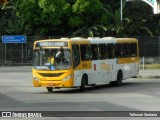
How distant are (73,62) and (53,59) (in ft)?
2.96

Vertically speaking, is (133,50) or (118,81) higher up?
(133,50)

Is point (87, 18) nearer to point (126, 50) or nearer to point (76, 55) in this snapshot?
point (126, 50)

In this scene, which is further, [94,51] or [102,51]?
[102,51]

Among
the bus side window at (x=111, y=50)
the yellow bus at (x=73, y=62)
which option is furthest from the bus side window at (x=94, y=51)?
the bus side window at (x=111, y=50)

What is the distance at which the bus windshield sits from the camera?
24.1 meters

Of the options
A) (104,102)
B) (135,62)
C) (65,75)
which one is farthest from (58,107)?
(135,62)

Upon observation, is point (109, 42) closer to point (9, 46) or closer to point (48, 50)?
point (48, 50)

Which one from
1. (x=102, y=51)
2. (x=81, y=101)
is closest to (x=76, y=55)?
(x=102, y=51)

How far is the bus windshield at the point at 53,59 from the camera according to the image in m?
24.1

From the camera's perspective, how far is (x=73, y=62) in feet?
79.7

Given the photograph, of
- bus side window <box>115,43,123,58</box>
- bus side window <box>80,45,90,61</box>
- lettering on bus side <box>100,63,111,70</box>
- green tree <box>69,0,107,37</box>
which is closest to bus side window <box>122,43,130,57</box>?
bus side window <box>115,43,123,58</box>

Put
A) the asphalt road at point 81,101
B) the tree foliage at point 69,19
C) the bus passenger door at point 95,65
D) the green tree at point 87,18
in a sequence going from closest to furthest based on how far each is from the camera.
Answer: the asphalt road at point 81,101 → the bus passenger door at point 95,65 → the tree foliage at point 69,19 → the green tree at point 87,18

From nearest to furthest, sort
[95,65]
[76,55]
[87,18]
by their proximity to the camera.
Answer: [76,55] → [95,65] → [87,18]

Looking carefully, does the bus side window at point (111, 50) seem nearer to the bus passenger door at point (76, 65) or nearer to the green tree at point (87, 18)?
the bus passenger door at point (76, 65)
